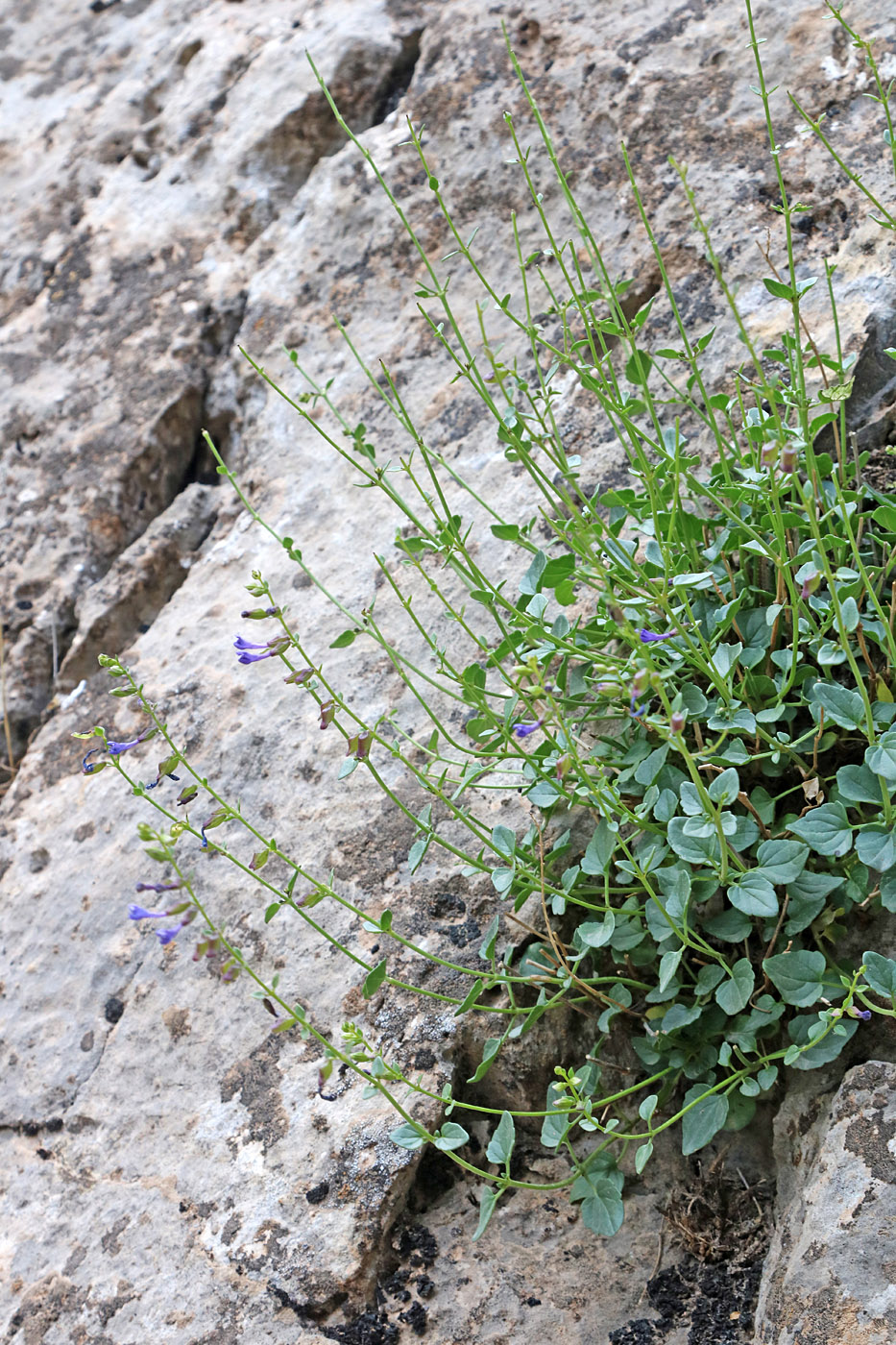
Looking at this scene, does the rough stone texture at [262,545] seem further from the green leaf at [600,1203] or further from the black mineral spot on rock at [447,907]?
the green leaf at [600,1203]

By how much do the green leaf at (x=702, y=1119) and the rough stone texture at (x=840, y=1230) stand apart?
0.14m

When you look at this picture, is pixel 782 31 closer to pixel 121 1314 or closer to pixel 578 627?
pixel 578 627

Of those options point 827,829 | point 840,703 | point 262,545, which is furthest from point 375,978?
point 262,545

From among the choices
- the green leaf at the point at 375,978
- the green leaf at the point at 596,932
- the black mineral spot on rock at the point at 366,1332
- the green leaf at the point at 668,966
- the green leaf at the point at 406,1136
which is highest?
the green leaf at the point at 375,978

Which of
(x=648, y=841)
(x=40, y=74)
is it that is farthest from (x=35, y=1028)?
(x=40, y=74)

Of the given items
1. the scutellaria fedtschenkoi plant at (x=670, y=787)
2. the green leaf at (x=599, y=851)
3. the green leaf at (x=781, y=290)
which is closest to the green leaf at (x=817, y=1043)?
the scutellaria fedtschenkoi plant at (x=670, y=787)

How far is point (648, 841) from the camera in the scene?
1687mm

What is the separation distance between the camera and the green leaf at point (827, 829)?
1484 mm

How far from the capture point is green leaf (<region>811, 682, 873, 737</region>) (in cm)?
152

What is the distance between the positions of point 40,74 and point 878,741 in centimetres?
484

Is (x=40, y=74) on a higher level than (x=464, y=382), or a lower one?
higher

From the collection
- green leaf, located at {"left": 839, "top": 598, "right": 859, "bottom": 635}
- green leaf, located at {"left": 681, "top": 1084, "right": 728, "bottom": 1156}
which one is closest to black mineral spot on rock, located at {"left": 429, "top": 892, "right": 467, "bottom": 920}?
green leaf, located at {"left": 681, "top": 1084, "right": 728, "bottom": 1156}

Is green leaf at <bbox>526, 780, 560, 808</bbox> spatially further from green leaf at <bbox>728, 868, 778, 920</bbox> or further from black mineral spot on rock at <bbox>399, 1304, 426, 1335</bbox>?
black mineral spot on rock at <bbox>399, 1304, 426, 1335</bbox>

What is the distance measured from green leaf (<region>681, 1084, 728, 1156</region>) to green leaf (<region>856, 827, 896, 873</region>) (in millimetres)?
418
